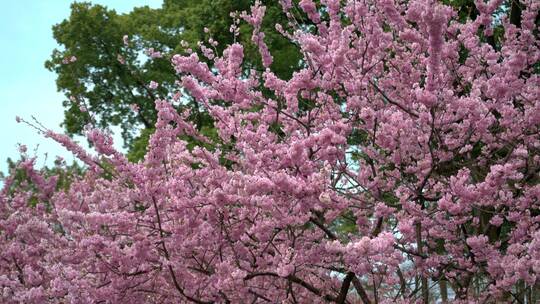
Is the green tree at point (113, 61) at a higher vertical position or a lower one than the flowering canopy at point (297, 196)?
higher

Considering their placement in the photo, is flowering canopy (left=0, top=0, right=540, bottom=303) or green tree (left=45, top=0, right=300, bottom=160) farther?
green tree (left=45, top=0, right=300, bottom=160)

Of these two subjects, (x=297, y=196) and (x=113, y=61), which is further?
(x=113, y=61)

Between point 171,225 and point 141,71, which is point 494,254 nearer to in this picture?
point 171,225

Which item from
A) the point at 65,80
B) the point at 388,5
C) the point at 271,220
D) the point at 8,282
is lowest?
the point at 8,282

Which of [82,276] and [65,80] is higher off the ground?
[65,80]

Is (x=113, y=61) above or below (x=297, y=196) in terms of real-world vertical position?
above

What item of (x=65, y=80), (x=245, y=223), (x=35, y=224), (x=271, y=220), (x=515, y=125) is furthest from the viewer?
(x=65, y=80)

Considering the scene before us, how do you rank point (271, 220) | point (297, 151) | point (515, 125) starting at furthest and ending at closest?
point (515, 125) < point (271, 220) < point (297, 151)

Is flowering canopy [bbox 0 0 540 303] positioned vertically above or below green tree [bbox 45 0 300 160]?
below

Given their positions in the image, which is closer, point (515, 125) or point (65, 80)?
point (515, 125)

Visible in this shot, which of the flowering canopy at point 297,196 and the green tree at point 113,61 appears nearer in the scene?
the flowering canopy at point 297,196

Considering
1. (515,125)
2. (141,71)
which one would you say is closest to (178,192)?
(515,125)

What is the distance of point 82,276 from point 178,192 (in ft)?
3.93

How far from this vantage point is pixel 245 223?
16.8 ft
